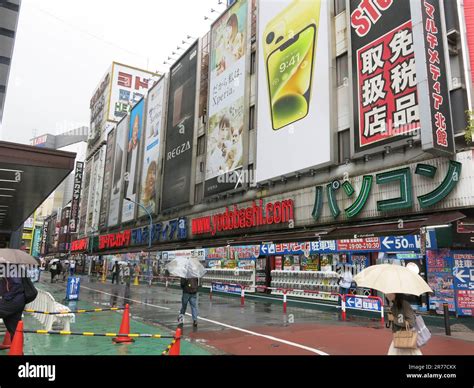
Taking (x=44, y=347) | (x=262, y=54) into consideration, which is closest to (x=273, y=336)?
(x=44, y=347)

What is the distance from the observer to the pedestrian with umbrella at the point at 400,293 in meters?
5.04

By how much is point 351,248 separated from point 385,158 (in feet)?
14.8

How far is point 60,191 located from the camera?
171 metres

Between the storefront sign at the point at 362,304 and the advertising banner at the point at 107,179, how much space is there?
50763 mm

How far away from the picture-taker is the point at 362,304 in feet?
50.8

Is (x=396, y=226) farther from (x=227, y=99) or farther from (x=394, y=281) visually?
(x=227, y=99)

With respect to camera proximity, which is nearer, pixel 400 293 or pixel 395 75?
pixel 400 293

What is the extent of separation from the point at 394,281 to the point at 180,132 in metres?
34.8

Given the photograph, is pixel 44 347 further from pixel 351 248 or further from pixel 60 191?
pixel 60 191

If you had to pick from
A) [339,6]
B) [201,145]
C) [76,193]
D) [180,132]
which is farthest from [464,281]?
[76,193]

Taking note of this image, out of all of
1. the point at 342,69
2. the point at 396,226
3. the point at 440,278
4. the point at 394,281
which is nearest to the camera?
the point at 394,281

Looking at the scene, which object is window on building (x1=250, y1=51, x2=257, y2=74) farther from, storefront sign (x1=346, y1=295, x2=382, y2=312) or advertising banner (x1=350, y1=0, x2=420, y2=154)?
storefront sign (x1=346, y1=295, x2=382, y2=312)
